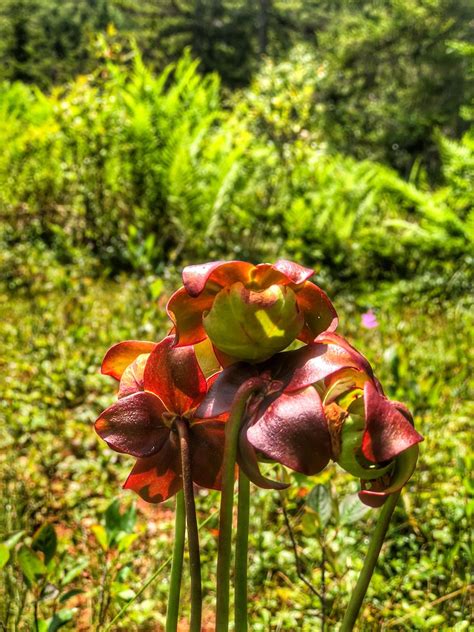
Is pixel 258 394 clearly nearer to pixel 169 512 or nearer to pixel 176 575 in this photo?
pixel 176 575

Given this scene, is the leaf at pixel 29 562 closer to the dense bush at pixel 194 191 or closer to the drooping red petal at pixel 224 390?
the drooping red petal at pixel 224 390

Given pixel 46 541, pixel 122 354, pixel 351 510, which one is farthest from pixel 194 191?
pixel 122 354

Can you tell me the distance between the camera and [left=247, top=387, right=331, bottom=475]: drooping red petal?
42cm

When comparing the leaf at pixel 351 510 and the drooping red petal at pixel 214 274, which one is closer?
the drooping red petal at pixel 214 274

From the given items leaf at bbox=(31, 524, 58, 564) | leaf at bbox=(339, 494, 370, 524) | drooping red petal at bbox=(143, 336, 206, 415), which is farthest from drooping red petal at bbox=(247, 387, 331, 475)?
leaf at bbox=(339, 494, 370, 524)

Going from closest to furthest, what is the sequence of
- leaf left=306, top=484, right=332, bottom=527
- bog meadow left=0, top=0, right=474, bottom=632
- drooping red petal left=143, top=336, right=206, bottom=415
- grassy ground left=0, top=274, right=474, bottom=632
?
drooping red petal left=143, top=336, right=206, bottom=415 < leaf left=306, top=484, right=332, bottom=527 < grassy ground left=0, top=274, right=474, bottom=632 < bog meadow left=0, top=0, right=474, bottom=632

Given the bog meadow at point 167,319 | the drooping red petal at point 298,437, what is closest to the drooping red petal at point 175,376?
the drooping red petal at point 298,437

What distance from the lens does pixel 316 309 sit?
518 mm

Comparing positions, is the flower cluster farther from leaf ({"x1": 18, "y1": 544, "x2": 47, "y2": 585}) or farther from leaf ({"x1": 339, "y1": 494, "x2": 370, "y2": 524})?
leaf ({"x1": 339, "y1": 494, "x2": 370, "y2": 524})

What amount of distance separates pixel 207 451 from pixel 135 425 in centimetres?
6

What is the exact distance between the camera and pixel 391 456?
42 cm

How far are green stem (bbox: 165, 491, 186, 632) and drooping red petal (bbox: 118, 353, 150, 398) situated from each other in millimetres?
121

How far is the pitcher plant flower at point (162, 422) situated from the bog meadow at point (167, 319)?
0.86 ft

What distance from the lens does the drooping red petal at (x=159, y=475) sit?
21.2 inches
